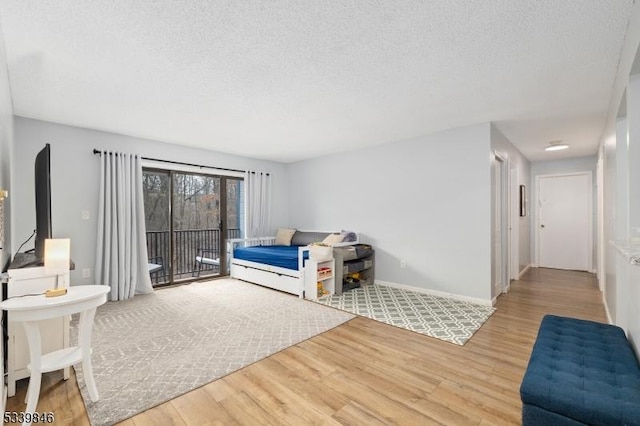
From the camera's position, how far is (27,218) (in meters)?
3.42

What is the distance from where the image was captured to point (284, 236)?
19.3 ft

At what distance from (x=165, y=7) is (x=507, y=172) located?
475 cm

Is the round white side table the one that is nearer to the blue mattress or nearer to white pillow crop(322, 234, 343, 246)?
the blue mattress

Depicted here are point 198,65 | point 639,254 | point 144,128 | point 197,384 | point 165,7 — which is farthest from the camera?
point 144,128

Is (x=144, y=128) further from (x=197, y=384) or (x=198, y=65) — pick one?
(x=197, y=384)

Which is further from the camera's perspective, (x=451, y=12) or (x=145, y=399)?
(x=145, y=399)

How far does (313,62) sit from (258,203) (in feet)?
12.9

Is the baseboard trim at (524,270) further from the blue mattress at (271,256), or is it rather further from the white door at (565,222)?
the blue mattress at (271,256)

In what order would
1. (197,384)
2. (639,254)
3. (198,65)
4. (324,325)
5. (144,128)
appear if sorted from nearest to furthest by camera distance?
(639,254) → (197,384) → (198,65) → (324,325) → (144,128)

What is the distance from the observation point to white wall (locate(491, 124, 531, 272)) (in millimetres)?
4047

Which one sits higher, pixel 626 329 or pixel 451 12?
pixel 451 12

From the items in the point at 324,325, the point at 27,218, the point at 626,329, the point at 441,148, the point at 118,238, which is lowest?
the point at 324,325

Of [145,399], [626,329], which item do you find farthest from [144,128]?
[626,329]

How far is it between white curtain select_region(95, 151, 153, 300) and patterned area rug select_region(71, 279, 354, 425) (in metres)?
0.30
